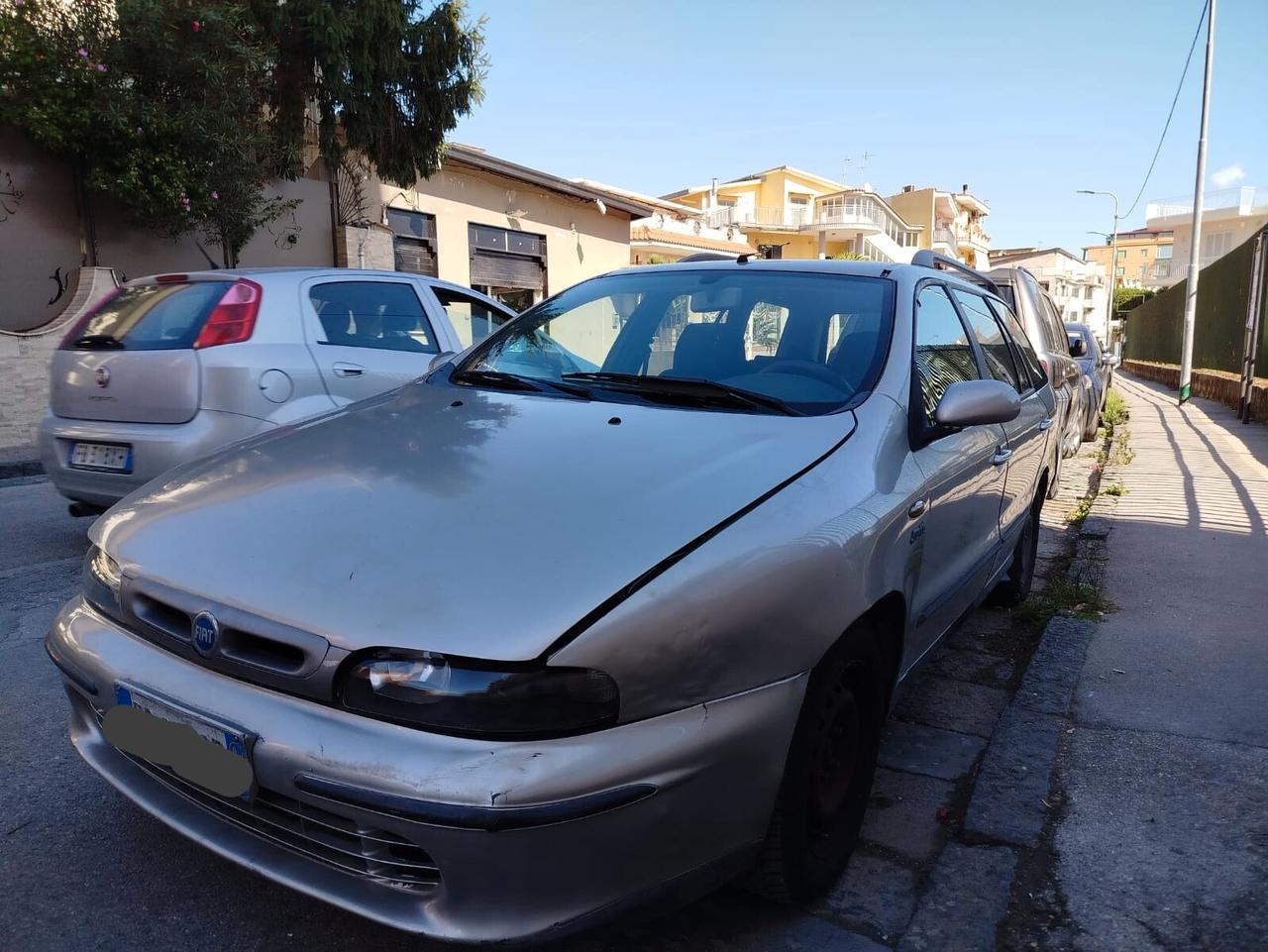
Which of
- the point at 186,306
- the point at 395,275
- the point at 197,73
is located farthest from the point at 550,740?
the point at 197,73

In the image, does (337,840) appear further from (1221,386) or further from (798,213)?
(798,213)

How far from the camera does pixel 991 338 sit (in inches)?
159

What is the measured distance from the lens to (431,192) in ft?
49.2

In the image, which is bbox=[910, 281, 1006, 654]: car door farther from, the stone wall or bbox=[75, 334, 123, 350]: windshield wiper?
the stone wall

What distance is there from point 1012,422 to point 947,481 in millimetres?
→ 1119

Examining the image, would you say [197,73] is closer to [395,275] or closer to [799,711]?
[395,275]

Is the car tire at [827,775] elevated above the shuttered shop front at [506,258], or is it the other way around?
the shuttered shop front at [506,258]

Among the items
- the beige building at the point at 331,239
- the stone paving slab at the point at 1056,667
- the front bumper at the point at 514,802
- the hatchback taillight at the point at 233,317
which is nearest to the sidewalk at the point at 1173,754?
the stone paving slab at the point at 1056,667

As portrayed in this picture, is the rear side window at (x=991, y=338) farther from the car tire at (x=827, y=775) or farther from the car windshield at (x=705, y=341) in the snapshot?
the car tire at (x=827, y=775)

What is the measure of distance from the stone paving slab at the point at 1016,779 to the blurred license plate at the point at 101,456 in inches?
155

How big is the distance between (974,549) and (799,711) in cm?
Result: 164

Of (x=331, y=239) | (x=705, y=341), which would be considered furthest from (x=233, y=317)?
(x=331, y=239)

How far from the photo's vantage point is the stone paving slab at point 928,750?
3041 mm

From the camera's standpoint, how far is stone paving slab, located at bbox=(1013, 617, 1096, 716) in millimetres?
3482
